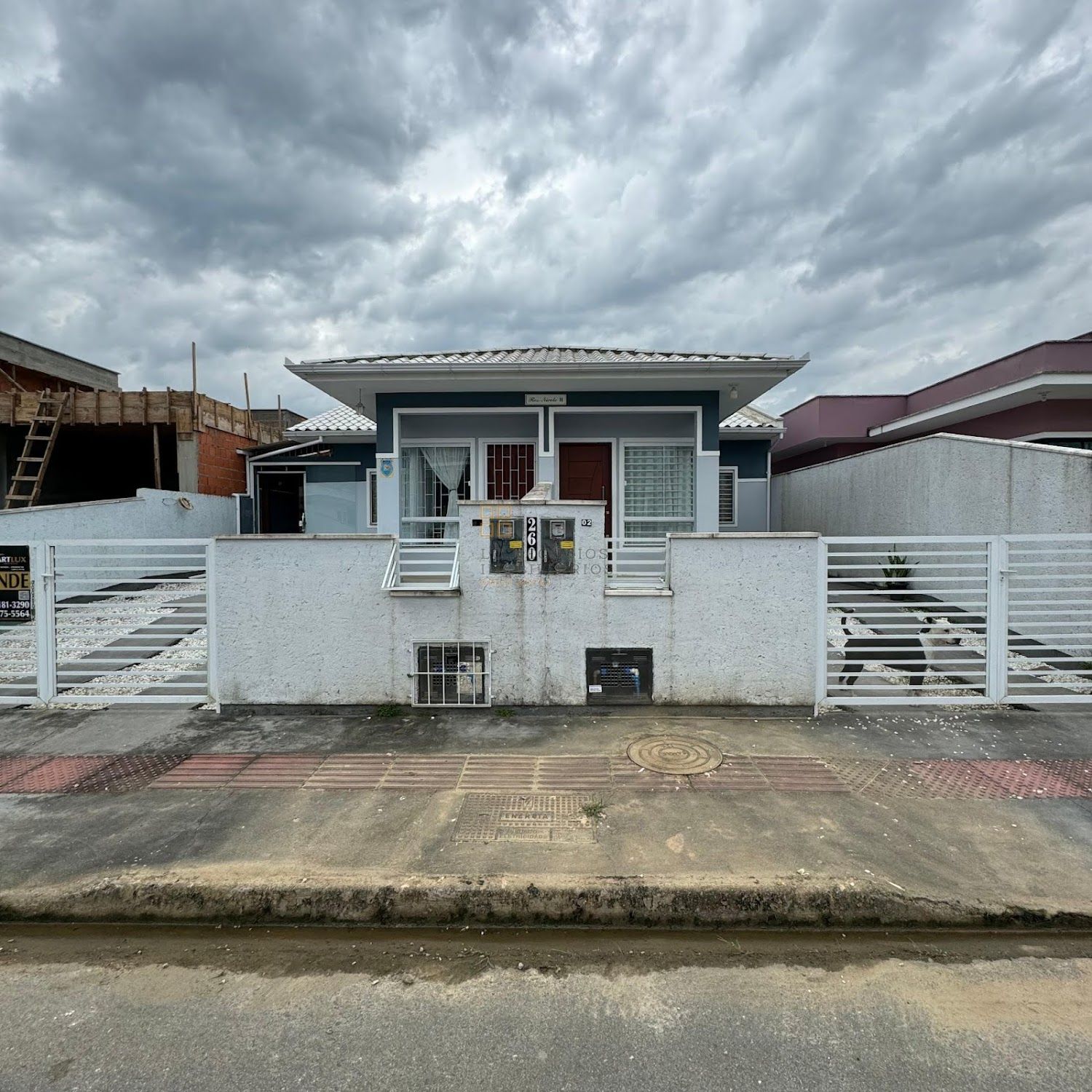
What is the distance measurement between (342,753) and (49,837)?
189cm

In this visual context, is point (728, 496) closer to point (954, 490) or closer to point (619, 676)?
point (954, 490)

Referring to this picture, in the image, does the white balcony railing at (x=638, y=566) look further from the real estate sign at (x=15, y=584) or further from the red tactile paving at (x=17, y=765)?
the real estate sign at (x=15, y=584)

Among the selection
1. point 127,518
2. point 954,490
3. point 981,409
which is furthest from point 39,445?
point 981,409

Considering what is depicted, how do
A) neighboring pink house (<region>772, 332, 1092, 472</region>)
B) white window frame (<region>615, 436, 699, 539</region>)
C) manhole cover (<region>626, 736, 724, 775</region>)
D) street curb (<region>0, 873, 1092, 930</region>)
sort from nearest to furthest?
street curb (<region>0, 873, 1092, 930</region>) < manhole cover (<region>626, 736, 724, 775</region>) < white window frame (<region>615, 436, 699, 539</region>) < neighboring pink house (<region>772, 332, 1092, 472</region>)

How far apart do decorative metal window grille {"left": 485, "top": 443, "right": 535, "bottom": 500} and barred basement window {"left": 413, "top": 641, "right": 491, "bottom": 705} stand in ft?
11.8

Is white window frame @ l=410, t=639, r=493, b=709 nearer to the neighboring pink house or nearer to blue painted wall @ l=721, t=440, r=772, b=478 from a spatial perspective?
blue painted wall @ l=721, t=440, r=772, b=478

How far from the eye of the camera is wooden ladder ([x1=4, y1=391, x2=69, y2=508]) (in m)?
14.1

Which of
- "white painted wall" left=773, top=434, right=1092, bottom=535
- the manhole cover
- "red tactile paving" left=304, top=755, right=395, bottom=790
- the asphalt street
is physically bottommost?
the asphalt street

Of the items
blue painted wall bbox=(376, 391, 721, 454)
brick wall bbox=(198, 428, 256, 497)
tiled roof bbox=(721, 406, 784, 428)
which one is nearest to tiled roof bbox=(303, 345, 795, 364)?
blue painted wall bbox=(376, 391, 721, 454)

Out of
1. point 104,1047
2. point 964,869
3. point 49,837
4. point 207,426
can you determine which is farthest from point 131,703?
point 207,426

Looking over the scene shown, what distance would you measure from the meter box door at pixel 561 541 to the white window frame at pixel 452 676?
1.10 meters

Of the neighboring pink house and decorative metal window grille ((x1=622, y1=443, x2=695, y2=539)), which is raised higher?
the neighboring pink house

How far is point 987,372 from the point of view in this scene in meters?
12.1

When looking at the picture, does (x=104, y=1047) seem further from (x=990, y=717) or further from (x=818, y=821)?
(x=990, y=717)
